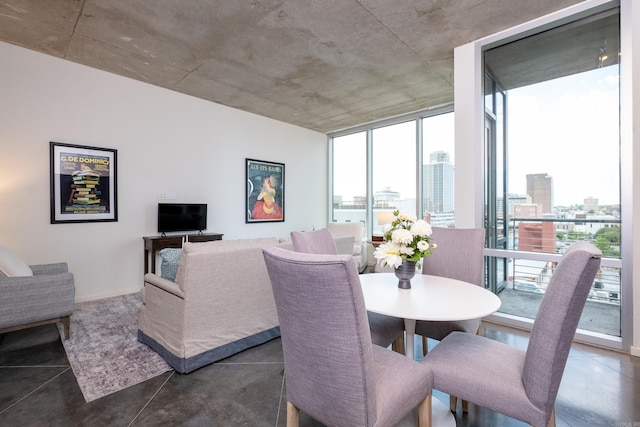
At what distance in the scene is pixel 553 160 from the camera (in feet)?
9.65

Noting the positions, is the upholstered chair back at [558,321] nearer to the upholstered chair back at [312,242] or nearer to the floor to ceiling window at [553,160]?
the upholstered chair back at [312,242]

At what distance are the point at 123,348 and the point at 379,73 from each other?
13.2 ft

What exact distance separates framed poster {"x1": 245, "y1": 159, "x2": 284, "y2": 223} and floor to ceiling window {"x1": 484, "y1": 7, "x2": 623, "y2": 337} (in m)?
3.72

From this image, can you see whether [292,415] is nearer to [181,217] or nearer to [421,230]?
[421,230]

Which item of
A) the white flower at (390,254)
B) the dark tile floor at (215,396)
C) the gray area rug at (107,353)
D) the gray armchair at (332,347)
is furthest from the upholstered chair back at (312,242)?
the gray area rug at (107,353)

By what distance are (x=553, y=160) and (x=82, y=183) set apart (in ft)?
17.1

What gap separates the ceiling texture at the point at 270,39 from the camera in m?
2.65

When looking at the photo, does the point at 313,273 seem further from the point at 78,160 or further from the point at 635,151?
the point at 78,160

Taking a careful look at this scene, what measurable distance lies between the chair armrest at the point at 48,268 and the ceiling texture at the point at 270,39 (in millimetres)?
2361

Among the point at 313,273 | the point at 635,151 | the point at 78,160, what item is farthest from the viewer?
the point at 78,160

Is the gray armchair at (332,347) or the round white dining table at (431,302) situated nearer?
the gray armchair at (332,347)

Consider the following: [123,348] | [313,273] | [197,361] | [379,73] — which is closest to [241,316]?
[197,361]

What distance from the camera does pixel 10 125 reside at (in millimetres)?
3316

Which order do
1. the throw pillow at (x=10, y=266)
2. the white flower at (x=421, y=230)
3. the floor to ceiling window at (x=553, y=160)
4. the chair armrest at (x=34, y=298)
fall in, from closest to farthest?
the white flower at (x=421, y=230) → the chair armrest at (x=34, y=298) → the throw pillow at (x=10, y=266) → the floor to ceiling window at (x=553, y=160)
